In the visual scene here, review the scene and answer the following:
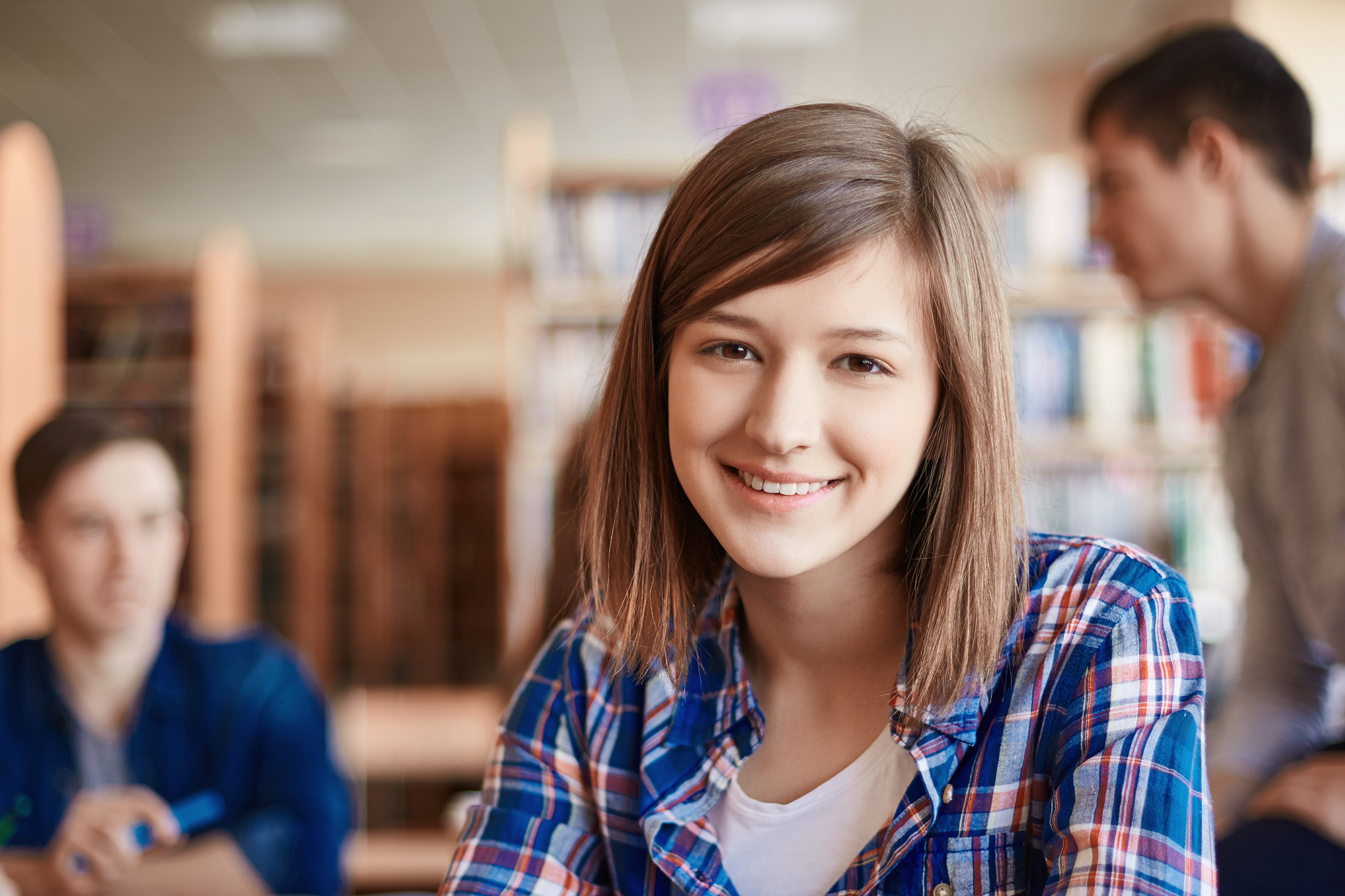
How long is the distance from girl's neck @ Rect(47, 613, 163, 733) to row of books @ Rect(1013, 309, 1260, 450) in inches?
98.7

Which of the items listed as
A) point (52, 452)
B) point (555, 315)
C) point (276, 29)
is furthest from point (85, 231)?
point (52, 452)

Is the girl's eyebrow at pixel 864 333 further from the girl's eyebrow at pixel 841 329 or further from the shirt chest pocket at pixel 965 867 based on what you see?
the shirt chest pocket at pixel 965 867

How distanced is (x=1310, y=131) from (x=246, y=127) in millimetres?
5986

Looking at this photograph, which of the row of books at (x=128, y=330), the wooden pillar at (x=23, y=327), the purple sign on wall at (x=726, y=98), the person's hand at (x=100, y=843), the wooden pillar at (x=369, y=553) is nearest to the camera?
the person's hand at (x=100, y=843)

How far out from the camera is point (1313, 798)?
124 centimetres

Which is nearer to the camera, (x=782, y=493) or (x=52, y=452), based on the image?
(x=782, y=493)

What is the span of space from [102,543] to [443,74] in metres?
4.35

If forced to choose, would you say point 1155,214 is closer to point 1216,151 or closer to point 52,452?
point 1216,151

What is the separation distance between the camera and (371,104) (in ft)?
19.4

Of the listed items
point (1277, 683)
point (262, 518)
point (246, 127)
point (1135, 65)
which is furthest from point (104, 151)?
point (1277, 683)

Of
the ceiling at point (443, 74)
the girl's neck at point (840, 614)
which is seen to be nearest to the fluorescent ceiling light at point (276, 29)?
the ceiling at point (443, 74)

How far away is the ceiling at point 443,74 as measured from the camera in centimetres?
477

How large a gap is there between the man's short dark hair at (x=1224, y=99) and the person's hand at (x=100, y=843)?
180 cm

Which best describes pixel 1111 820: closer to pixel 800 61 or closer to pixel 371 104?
pixel 800 61
